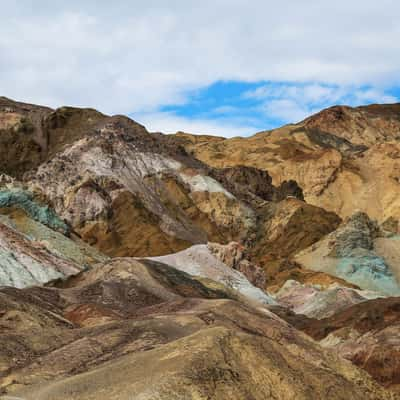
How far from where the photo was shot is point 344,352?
2361 cm

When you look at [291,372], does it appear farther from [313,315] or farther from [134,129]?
[134,129]

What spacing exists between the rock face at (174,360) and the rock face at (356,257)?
34887 millimetres

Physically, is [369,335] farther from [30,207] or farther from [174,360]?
[30,207]

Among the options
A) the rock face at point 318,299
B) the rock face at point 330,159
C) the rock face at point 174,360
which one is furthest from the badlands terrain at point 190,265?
the rock face at point 330,159

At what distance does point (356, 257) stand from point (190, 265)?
20.3 m

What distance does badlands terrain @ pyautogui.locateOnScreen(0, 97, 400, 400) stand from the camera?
1205 centimetres

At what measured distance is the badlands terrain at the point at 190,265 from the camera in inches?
474

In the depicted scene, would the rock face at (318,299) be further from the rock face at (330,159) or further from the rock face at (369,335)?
the rock face at (330,159)

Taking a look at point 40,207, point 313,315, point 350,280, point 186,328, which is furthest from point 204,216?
point 186,328

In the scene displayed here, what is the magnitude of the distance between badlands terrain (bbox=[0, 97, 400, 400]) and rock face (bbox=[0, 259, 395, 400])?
38 mm

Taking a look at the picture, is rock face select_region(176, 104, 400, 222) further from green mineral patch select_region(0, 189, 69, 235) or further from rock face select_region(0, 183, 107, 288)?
rock face select_region(0, 183, 107, 288)

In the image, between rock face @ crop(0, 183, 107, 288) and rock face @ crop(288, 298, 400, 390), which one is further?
rock face @ crop(0, 183, 107, 288)

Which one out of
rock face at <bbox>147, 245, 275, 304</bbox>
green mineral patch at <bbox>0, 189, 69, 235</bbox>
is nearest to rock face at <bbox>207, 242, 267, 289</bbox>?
rock face at <bbox>147, 245, 275, 304</bbox>

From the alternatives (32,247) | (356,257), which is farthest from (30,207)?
(356,257)
